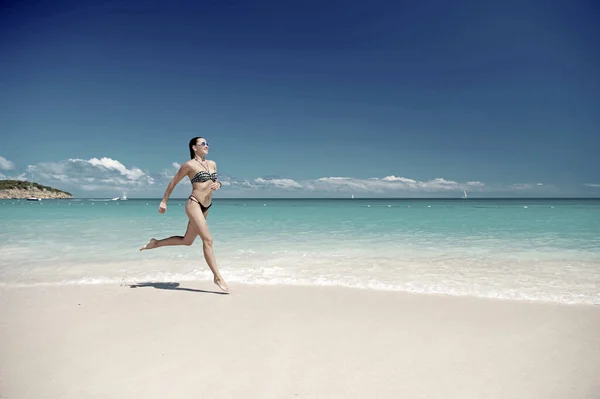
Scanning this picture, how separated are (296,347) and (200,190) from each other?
3.02m

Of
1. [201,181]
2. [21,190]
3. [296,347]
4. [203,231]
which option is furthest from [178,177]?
[21,190]

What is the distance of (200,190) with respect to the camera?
5668 millimetres

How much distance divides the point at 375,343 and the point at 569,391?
57.4 inches

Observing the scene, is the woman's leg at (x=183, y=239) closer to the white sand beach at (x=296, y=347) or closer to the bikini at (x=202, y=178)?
the bikini at (x=202, y=178)

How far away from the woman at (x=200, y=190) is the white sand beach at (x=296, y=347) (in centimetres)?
69

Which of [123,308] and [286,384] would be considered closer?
[286,384]

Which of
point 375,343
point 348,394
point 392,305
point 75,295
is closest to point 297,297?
point 392,305

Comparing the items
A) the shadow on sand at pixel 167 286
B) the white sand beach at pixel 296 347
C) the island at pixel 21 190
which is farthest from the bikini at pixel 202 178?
the island at pixel 21 190

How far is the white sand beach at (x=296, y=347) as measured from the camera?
9.09ft

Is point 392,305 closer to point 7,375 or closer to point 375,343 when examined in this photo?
point 375,343

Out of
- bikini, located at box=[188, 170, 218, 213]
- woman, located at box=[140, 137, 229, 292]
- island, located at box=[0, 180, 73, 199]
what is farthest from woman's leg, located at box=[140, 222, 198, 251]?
island, located at box=[0, 180, 73, 199]

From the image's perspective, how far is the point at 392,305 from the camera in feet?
15.7

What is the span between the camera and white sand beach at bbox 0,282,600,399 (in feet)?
9.09

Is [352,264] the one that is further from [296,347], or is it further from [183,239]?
[296,347]
